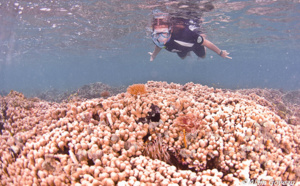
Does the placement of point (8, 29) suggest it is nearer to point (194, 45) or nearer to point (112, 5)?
point (112, 5)

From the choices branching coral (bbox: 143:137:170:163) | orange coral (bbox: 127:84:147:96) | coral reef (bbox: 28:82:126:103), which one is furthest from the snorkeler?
branching coral (bbox: 143:137:170:163)

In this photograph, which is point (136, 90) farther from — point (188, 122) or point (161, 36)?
point (161, 36)

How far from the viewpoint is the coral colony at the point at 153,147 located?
247cm

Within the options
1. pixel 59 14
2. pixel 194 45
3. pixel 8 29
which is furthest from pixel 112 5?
pixel 8 29

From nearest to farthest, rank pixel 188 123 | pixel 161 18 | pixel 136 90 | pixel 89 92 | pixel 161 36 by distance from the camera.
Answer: pixel 188 123 → pixel 136 90 → pixel 161 36 → pixel 89 92 → pixel 161 18

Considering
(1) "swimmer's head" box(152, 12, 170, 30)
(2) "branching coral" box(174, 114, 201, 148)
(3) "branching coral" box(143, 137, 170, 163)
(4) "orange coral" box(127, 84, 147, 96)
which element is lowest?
(3) "branching coral" box(143, 137, 170, 163)

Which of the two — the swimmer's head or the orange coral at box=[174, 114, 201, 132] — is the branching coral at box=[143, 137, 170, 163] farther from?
the swimmer's head

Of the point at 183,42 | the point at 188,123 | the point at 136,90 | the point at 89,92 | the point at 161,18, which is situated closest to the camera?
the point at 188,123

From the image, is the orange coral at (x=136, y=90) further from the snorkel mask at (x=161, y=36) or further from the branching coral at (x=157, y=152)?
the snorkel mask at (x=161, y=36)

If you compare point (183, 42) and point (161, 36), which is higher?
point (161, 36)

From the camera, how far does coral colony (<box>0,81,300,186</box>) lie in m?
2.47

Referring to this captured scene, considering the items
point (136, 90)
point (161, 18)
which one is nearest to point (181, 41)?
point (136, 90)

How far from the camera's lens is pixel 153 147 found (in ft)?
10.3

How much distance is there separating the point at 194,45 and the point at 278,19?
65.9ft
